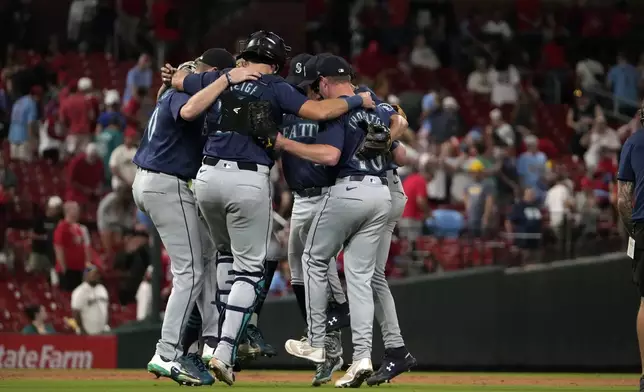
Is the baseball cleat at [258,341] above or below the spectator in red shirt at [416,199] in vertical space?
below

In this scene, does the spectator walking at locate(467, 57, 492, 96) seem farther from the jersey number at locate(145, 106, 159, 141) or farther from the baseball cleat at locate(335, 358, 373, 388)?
the jersey number at locate(145, 106, 159, 141)

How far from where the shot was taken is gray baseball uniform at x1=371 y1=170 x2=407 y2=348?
9180 millimetres

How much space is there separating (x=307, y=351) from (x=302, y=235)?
0.86 meters

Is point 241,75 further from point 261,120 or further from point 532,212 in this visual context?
point 532,212

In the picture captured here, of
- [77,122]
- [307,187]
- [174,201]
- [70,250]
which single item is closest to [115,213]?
[70,250]

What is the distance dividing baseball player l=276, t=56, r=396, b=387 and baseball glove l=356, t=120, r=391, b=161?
1 centimetres

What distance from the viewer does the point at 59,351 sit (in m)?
13.1

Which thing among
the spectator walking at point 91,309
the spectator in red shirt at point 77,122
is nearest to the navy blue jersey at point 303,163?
the spectator walking at point 91,309

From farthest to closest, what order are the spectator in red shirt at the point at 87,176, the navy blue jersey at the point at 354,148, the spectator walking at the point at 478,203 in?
the spectator in red shirt at the point at 87,176 < the spectator walking at the point at 478,203 < the navy blue jersey at the point at 354,148

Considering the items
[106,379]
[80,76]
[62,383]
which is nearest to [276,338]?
[106,379]

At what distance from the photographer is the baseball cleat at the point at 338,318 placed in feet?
30.6

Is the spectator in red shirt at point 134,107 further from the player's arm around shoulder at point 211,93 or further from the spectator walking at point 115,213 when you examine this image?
the player's arm around shoulder at point 211,93

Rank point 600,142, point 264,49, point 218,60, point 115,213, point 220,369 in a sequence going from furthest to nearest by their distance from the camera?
point 600,142
point 115,213
point 218,60
point 264,49
point 220,369

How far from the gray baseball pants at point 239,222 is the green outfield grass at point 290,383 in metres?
0.44
